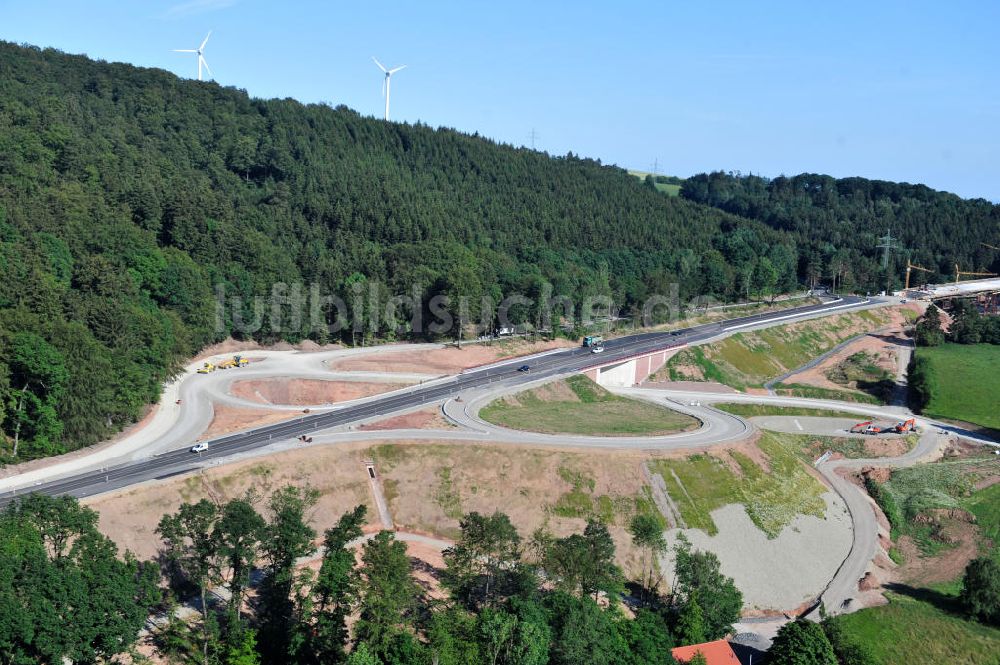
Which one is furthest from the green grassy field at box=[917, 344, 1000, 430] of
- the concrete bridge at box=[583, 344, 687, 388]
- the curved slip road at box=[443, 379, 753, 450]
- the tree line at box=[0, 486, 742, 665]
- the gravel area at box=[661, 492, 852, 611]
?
the tree line at box=[0, 486, 742, 665]

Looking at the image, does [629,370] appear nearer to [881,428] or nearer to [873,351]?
[881,428]

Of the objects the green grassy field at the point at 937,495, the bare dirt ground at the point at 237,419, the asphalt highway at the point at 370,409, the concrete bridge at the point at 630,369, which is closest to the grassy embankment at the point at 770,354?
the concrete bridge at the point at 630,369

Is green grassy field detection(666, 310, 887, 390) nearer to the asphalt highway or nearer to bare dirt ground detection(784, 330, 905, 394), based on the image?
bare dirt ground detection(784, 330, 905, 394)

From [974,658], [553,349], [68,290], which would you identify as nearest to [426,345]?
[553,349]

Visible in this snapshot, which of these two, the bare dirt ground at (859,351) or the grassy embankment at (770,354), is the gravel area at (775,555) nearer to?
the grassy embankment at (770,354)

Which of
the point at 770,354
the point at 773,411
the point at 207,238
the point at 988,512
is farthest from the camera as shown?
the point at 770,354

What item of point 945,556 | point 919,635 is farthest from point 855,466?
point 919,635

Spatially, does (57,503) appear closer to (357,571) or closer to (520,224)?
(357,571)
